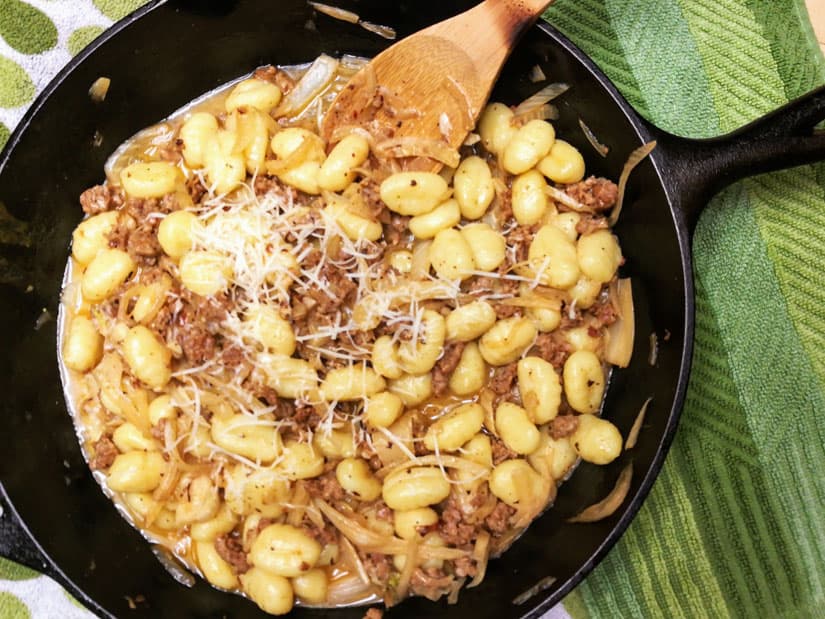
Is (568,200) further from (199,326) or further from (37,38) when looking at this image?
(37,38)

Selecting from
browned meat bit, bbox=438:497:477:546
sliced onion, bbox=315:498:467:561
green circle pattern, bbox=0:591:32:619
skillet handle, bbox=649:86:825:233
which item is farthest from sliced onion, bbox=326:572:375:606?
skillet handle, bbox=649:86:825:233

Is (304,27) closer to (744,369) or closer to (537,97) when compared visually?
(537,97)

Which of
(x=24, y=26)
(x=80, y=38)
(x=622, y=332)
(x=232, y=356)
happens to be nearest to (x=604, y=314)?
(x=622, y=332)

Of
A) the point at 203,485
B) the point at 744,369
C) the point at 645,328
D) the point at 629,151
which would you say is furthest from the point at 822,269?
the point at 203,485

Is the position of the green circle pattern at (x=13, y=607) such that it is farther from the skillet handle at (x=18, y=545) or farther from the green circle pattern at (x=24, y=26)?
the green circle pattern at (x=24, y=26)

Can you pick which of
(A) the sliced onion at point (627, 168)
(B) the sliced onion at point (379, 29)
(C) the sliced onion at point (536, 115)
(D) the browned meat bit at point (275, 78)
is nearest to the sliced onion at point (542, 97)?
(C) the sliced onion at point (536, 115)
